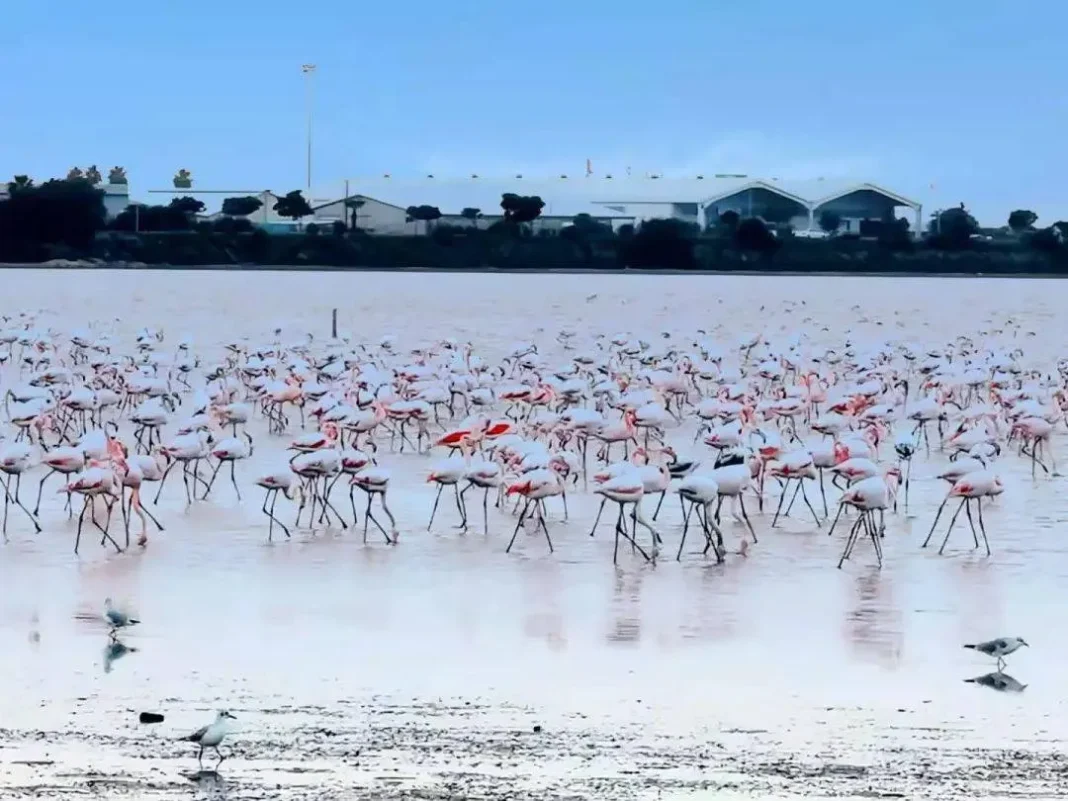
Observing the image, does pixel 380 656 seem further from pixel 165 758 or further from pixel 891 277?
pixel 891 277

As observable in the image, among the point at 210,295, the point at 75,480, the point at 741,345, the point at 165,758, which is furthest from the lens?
the point at 210,295

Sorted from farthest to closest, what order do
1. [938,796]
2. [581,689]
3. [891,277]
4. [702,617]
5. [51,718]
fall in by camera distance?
[891,277]
[702,617]
[581,689]
[51,718]
[938,796]

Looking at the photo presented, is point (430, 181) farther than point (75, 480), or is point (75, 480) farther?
point (430, 181)

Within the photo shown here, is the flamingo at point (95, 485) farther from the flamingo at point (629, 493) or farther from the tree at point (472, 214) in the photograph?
the tree at point (472, 214)

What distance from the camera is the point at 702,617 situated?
10.1 metres

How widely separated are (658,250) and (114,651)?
6860 cm

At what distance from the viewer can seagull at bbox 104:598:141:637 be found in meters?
9.27

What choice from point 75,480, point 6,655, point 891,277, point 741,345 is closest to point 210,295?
point 741,345

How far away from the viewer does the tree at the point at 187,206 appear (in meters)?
86.5

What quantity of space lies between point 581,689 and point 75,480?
4361mm


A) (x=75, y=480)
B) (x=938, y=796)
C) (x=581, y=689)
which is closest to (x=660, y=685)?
(x=581, y=689)

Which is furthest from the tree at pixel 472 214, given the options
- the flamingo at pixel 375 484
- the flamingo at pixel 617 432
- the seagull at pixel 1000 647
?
the seagull at pixel 1000 647

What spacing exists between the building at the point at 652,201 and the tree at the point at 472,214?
349mm

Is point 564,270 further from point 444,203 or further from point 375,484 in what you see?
point 375,484
